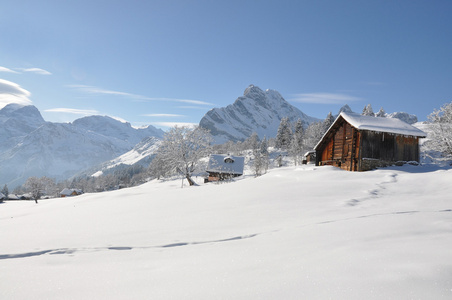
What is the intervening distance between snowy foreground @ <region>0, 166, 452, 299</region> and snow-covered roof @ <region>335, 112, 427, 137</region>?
38.6ft

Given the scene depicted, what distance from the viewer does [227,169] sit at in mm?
51500

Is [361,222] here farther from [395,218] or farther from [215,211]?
[215,211]

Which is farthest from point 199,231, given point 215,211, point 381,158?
point 381,158

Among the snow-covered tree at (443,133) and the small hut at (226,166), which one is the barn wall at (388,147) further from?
the small hut at (226,166)

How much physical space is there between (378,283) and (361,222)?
2.75 meters

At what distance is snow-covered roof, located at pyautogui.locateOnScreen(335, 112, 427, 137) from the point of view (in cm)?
1809

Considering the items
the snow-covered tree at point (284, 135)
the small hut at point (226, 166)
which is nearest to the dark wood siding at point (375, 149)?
the small hut at point (226, 166)

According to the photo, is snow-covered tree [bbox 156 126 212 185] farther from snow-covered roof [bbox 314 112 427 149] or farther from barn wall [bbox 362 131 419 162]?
barn wall [bbox 362 131 419 162]

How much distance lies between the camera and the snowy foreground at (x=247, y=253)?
255 centimetres

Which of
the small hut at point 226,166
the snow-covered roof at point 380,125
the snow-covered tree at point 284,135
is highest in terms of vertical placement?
the snow-covered tree at point 284,135

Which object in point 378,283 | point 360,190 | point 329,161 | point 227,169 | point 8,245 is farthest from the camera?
point 227,169

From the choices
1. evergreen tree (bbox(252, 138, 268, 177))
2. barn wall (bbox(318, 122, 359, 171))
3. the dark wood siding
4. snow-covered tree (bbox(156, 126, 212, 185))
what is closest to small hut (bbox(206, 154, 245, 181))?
evergreen tree (bbox(252, 138, 268, 177))

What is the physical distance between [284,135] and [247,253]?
96840 mm

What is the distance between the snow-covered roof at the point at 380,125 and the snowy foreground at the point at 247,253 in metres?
11.8
